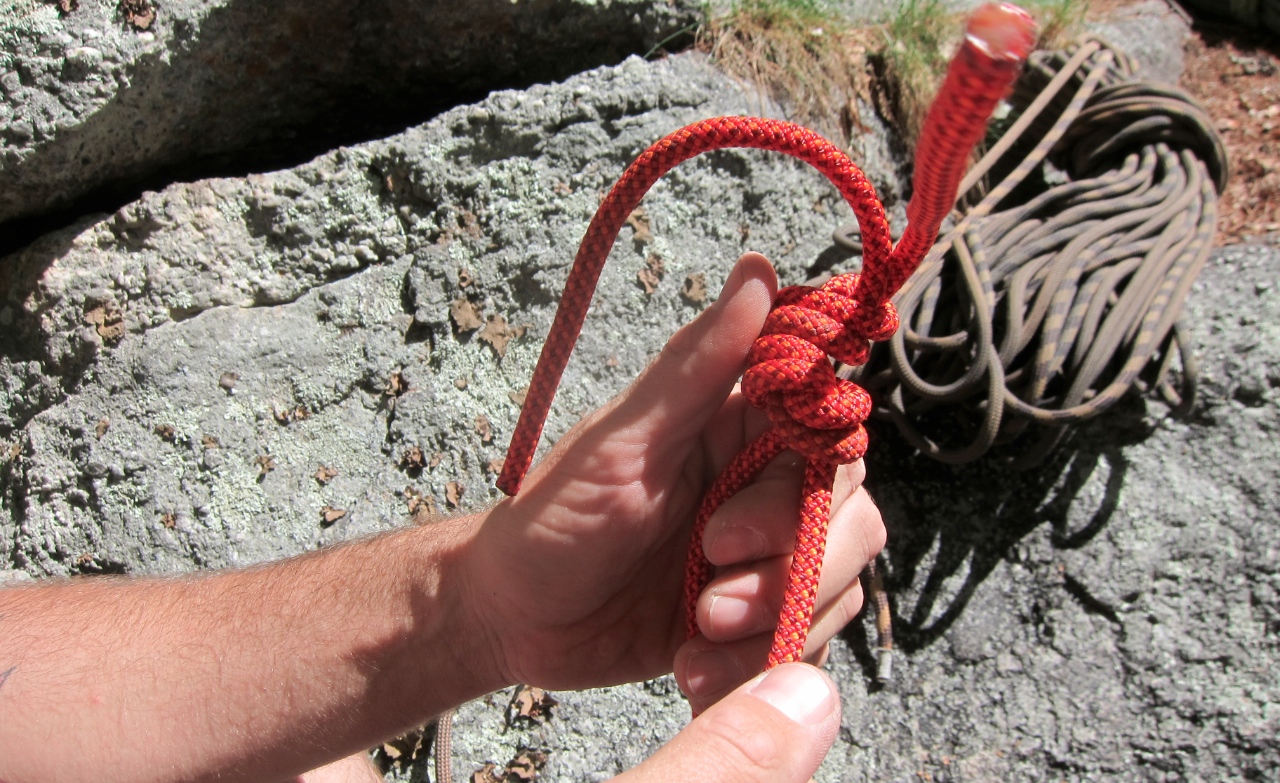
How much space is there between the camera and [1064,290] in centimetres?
164

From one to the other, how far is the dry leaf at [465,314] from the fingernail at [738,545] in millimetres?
764

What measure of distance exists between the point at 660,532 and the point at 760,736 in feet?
1.44

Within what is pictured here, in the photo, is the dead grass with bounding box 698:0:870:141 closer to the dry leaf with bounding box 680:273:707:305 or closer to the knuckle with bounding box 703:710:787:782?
the dry leaf with bounding box 680:273:707:305

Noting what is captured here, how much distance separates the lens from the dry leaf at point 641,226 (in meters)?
1.71

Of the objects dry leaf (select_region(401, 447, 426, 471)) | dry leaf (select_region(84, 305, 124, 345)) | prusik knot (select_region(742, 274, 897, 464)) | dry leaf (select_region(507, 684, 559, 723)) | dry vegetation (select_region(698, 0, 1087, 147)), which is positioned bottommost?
dry leaf (select_region(507, 684, 559, 723))

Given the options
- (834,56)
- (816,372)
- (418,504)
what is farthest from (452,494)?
(834,56)

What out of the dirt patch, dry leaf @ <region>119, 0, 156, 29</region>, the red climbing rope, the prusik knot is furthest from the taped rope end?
the dirt patch

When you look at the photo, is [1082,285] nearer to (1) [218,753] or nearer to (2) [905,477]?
(2) [905,477]

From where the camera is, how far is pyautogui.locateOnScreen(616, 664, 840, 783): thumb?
2.66 feet

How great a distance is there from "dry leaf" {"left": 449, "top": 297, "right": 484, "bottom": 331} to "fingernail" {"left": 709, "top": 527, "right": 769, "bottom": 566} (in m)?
0.76

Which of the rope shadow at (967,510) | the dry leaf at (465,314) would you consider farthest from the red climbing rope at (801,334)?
the rope shadow at (967,510)

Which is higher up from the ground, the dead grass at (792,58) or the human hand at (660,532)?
the dead grass at (792,58)

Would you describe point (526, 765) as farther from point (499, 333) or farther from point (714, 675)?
point (499, 333)

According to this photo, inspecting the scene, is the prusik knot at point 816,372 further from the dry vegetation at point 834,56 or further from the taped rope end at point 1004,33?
the dry vegetation at point 834,56
